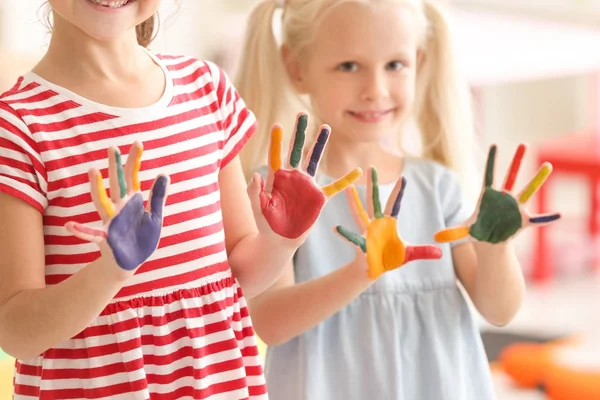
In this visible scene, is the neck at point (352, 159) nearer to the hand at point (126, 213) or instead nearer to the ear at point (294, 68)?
the ear at point (294, 68)

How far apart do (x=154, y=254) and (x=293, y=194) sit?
0.13 m

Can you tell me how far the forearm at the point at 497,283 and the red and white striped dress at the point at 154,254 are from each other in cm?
31

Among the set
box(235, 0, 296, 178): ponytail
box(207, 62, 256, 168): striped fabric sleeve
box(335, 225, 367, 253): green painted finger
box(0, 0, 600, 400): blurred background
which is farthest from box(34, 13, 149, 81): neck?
box(0, 0, 600, 400): blurred background

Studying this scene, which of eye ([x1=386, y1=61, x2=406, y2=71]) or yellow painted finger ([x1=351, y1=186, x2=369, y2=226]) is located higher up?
eye ([x1=386, y1=61, x2=406, y2=71])

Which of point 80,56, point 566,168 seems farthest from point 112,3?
point 566,168

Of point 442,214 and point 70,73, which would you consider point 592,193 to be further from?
point 70,73

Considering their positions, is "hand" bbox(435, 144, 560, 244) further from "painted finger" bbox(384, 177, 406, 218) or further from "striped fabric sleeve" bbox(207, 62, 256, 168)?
Answer: "striped fabric sleeve" bbox(207, 62, 256, 168)

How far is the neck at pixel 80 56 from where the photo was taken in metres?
0.80

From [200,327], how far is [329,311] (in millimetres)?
219

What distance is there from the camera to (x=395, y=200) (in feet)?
3.01

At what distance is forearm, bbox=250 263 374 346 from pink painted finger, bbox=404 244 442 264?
68 mm

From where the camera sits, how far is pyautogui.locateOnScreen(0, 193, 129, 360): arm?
0.72 metres

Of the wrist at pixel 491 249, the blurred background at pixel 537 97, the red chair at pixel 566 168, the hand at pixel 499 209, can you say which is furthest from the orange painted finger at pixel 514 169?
the red chair at pixel 566 168

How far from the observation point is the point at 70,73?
2.63 ft
